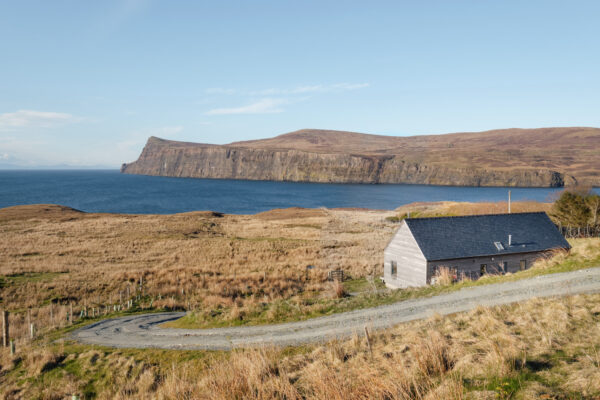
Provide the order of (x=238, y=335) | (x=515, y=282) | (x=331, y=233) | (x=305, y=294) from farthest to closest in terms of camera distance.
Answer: (x=331, y=233), (x=305, y=294), (x=515, y=282), (x=238, y=335)

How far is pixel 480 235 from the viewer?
2883 centimetres

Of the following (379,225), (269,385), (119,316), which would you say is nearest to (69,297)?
(119,316)

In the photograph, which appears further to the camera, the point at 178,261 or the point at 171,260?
the point at 171,260

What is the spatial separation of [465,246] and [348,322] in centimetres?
1659

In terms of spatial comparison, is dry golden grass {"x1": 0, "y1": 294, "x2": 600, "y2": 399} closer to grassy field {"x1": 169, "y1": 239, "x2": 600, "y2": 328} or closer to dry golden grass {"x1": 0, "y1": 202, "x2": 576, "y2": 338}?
grassy field {"x1": 169, "y1": 239, "x2": 600, "y2": 328}

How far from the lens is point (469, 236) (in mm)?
28609

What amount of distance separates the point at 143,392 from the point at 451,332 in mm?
7996

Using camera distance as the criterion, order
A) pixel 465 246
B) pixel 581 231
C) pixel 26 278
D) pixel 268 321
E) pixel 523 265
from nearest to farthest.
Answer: pixel 268 321 → pixel 465 246 → pixel 523 265 → pixel 26 278 → pixel 581 231

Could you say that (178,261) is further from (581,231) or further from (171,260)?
(581,231)

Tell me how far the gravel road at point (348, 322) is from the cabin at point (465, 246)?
9.85 meters

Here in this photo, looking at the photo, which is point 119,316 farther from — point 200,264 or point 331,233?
point 331,233

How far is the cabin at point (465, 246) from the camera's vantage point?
88.5 feet

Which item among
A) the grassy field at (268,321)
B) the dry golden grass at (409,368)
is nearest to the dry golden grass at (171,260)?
the grassy field at (268,321)

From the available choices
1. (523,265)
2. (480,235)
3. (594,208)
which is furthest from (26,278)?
(594,208)
